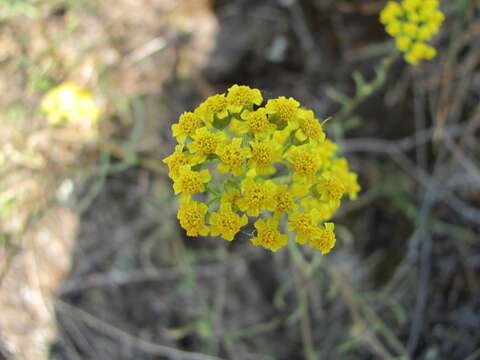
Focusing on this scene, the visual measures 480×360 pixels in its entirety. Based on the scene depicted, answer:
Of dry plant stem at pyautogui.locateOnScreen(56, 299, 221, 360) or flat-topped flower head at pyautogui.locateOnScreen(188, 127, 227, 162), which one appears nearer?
flat-topped flower head at pyautogui.locateOnScreen(188, 127, 227, 162)

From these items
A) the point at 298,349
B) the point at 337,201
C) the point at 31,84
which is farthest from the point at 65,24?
the point at 298,349

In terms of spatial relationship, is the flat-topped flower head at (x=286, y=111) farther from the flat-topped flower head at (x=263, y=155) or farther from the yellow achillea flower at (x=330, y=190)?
the yellow achillea flower at (x=330, y=190)

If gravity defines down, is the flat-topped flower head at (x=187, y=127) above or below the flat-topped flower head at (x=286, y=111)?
above

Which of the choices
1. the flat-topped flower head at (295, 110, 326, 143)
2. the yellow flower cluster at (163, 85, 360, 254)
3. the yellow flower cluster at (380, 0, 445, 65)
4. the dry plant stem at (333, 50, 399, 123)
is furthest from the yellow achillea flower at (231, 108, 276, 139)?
the yellow flower cluster at (380, 0, 445, 65)

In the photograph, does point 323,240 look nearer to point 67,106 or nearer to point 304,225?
point 304,225

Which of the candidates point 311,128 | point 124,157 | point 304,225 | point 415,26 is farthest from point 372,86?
point 124,157

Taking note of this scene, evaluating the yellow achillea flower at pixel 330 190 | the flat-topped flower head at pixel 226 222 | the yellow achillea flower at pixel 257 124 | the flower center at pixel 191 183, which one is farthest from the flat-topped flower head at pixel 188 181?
the yellow achillea flower at pixel 330 190

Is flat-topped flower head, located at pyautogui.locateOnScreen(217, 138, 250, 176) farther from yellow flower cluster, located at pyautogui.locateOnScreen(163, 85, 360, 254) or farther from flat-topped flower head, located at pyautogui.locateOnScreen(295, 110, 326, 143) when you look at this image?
flat-topped flower head, located at pyautogui.locateOnScreen(295, 110, 326, 143)

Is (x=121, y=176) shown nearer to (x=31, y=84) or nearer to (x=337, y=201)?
(x=31, y=84)
